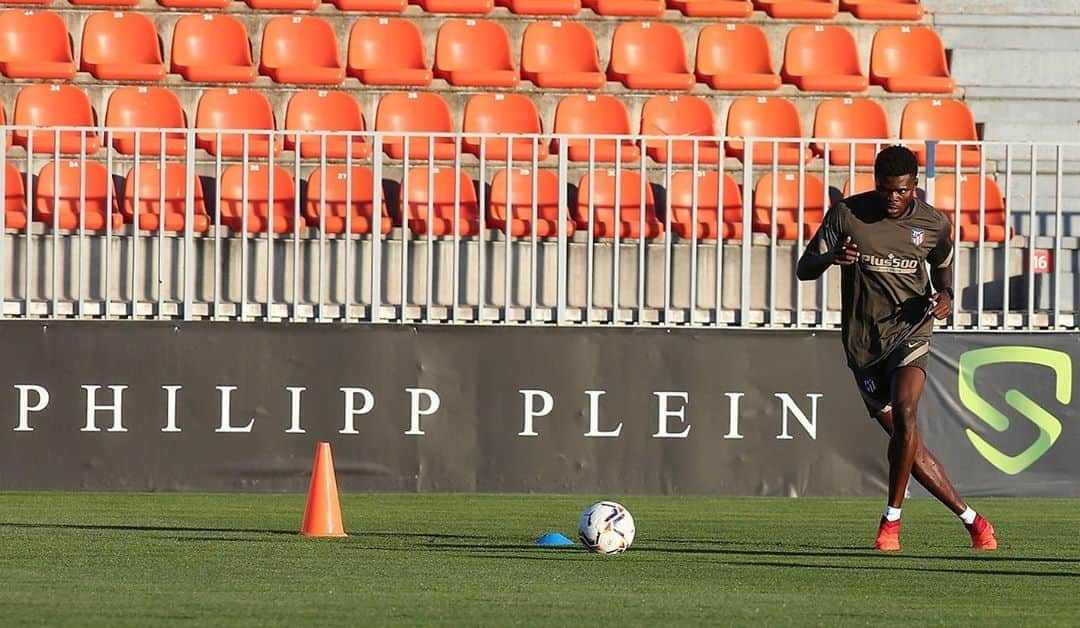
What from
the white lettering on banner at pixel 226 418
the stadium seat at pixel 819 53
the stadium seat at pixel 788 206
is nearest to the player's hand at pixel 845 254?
the stadium seat at pixel 788 206

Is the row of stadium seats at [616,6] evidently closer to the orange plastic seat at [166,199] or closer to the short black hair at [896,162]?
the orange plastic seat at [166,199]

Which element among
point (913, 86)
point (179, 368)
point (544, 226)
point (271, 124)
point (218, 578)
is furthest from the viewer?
point (913, 86)

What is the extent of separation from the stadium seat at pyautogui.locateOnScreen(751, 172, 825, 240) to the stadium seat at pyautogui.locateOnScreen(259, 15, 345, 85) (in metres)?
3.83

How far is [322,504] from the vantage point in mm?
9594

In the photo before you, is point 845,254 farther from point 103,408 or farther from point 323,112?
point 323,112

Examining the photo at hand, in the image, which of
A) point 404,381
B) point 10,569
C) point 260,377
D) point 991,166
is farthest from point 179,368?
point 991,166

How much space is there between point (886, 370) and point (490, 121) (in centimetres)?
721

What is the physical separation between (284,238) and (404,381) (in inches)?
53.2

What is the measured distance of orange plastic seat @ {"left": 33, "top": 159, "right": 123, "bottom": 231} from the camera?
1301 cm

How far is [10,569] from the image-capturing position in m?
7.71

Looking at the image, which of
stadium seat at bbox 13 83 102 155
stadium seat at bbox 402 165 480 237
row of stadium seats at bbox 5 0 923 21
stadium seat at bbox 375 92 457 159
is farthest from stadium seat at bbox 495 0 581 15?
stadium seat at bbox 13 83 102 155

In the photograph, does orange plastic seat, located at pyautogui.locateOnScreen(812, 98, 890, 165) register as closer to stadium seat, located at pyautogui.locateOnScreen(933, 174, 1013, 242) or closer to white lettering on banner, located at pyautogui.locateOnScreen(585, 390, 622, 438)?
stadium seat, located at pyautogui.locateOnScreen(933, 174, 1013, 242)

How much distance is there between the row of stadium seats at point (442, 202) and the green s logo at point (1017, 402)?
868 millimetres

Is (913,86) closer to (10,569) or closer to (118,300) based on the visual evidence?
(118,300)
